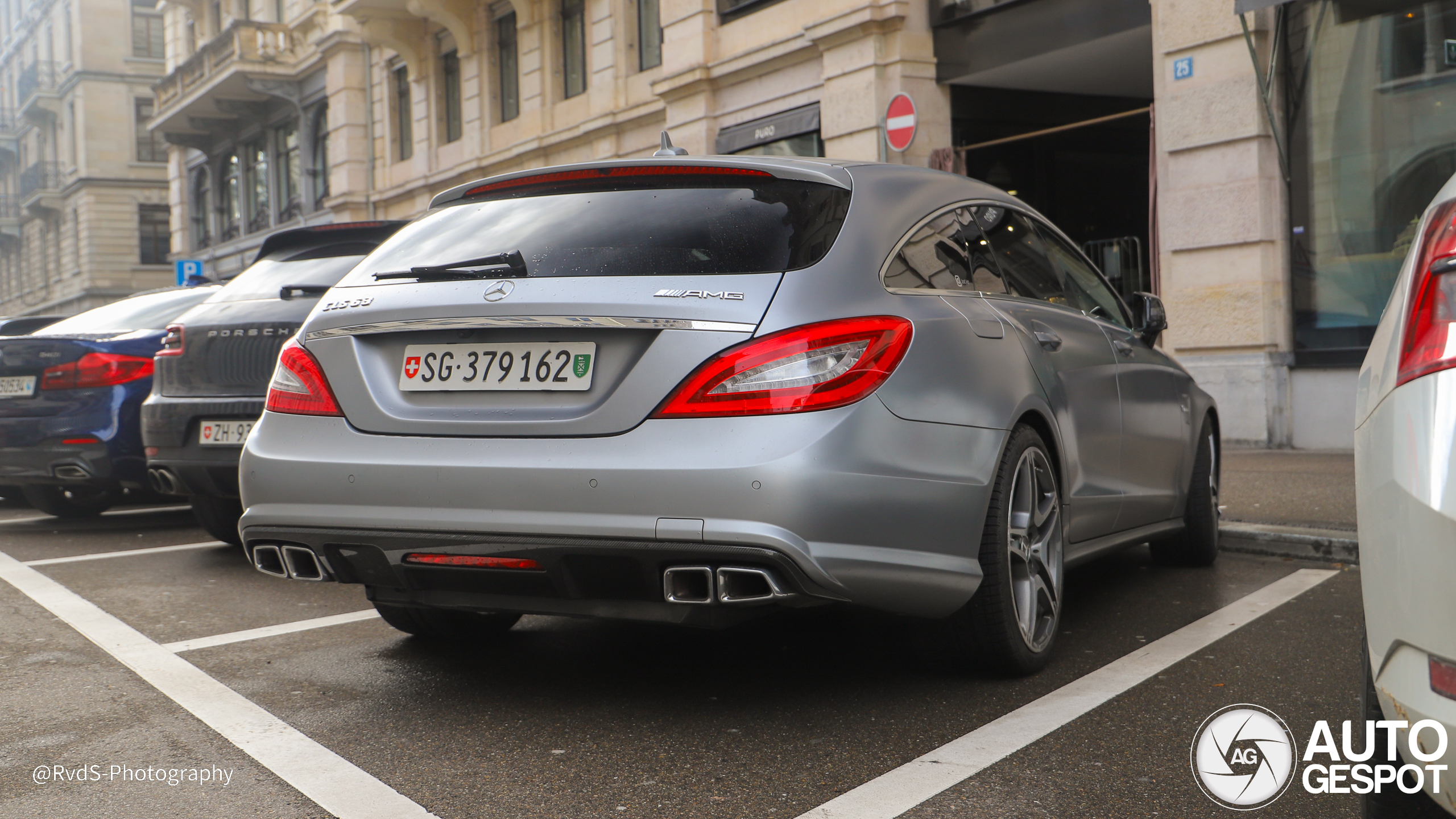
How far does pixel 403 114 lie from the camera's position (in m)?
24.5

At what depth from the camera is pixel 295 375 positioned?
3.48 meters

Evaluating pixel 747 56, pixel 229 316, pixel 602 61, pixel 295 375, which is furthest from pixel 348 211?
pixel 295 375

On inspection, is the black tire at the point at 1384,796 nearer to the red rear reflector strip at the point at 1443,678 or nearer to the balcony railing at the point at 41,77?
the red rear reflector strip at the point at 1443,678

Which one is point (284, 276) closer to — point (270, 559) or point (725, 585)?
point (270, 559)

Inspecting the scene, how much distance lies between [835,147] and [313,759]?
11828 millimetres

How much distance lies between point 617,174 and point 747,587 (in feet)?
4.08

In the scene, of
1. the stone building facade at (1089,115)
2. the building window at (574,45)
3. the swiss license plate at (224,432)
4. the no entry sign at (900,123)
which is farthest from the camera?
the building window at (574,45)

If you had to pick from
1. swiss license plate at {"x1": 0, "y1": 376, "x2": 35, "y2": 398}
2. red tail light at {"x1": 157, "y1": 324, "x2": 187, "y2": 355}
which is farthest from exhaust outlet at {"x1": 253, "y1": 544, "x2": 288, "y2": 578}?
swiss license plate at {"x1": 0, "y1": 376, "x2": 35, "y2": 398}

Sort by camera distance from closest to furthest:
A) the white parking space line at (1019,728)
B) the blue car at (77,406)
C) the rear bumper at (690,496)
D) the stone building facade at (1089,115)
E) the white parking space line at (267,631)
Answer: the white parking space line at (1019,728) → the rear bumper at (690,496) → the white parking space line at (267,631) → the blue car at (77,406) → the stone building facade at (1089,115)

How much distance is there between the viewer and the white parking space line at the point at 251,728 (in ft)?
8.71

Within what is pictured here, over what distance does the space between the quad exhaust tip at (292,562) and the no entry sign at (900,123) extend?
844 centimetres

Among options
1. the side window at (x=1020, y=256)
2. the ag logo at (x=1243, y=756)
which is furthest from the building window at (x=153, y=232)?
the ag logo at (x=1243, y=756)

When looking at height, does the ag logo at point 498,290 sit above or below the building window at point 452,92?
below

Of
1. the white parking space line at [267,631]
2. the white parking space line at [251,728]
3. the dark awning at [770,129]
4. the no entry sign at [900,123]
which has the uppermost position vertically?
the dark awning at [770,129]
